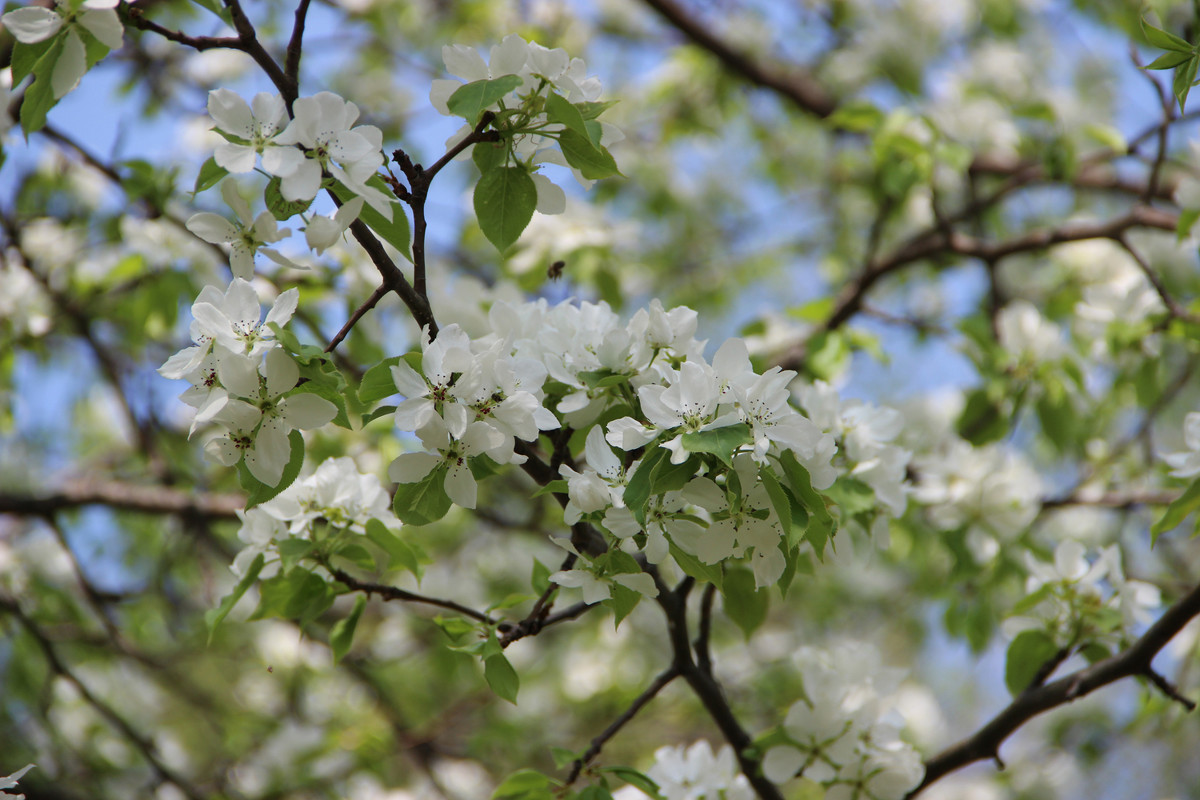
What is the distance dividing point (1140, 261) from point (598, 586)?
1871mm

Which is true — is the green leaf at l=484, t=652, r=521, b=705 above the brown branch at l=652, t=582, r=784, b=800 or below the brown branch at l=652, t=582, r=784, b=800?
below

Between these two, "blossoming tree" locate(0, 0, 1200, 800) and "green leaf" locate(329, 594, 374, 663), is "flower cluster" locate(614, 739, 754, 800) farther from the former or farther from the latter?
"green leaf" locate(329, 594, 374, 663)

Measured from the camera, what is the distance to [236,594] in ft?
4.82

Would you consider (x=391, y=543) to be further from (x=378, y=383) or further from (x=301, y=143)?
(x=301, y=143)

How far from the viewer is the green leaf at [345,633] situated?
155cm

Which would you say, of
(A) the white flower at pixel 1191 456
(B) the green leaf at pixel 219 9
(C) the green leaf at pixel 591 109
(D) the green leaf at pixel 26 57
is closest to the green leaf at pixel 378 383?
(C) the green leaf at pixel 591 109

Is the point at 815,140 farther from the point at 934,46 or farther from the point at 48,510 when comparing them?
the point at 48,510

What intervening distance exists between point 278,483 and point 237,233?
366 millimetres

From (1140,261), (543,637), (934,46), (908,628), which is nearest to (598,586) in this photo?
(1140,261)

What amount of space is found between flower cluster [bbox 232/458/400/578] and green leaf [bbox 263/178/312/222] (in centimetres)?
45

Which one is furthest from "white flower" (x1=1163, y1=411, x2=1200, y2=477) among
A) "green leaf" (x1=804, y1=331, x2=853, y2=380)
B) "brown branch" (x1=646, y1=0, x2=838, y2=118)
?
"brown branch" (x1=646, y1=0, x2=838, y2=118)

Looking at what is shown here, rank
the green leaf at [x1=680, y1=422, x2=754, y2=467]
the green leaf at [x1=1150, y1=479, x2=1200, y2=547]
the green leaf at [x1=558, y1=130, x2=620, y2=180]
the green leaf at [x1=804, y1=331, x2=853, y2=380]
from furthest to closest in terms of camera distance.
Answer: the green leaf at [x1=804, y1=331, x2=853, y2=380]
the green leaf at [x1=1150, y1=479, x2=1200, y2=547]
the green leaf at [x1=558, y1=130, x2=620, y2=180]
the green leaf at [x1=680, y1=422, x2=754, y2=467]

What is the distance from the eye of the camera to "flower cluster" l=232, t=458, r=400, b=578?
1.50 m

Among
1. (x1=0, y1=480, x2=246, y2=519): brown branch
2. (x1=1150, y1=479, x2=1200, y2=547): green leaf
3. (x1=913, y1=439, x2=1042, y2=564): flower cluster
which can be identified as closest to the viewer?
(x1=1150, y1=479, x2=1200, y2=547): green leaf
